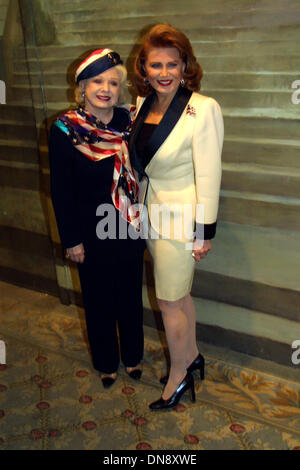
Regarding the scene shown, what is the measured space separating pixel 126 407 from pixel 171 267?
0.77m

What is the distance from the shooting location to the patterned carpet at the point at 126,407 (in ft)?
6.91

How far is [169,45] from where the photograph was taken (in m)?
1.84

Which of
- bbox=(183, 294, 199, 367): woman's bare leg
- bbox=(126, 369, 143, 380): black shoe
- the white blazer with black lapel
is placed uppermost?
the white blazer with black lapel

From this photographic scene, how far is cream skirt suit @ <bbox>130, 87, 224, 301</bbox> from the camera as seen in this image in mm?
1854

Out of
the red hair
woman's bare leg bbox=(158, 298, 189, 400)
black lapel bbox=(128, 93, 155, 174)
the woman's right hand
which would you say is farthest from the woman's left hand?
the red hair

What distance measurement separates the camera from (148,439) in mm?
2107

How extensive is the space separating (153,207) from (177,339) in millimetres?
644

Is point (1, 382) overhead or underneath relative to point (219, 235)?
underneath

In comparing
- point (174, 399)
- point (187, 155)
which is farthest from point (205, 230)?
point (174, 399)

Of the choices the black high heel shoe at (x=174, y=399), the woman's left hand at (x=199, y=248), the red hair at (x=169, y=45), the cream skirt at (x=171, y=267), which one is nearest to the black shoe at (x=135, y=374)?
the black high heel shoe at (x=174, y=399)

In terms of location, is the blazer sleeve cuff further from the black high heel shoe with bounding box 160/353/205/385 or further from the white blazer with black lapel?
the black high heel shoe with bounding box 160/353/205/385

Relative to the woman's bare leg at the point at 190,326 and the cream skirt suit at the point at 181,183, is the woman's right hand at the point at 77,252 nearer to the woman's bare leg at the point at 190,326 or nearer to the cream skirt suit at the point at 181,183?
the cream skirt suit at the point at 181,183
